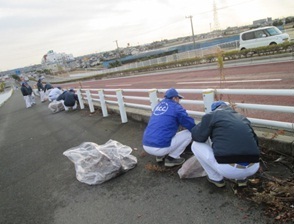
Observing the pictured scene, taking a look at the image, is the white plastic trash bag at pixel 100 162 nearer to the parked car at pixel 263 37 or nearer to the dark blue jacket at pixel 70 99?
the dark blue jacket at pixel 70 99

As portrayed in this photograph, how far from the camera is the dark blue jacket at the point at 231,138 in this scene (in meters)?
3.15

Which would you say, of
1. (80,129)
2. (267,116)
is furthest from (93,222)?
(80,129)

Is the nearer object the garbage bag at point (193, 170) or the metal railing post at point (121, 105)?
the garbage bag at point (193, 170)

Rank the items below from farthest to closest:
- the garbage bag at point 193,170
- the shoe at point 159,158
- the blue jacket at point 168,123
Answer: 1. the shoe at point 159,158
2. the blue jacket at point 168,123
3. the garbage bag at point 193,170

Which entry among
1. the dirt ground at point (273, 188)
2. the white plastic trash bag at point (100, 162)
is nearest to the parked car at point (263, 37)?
the dirt ground at point (273, 188)

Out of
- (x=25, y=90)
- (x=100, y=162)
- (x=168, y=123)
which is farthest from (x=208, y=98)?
(x=25, y=90)

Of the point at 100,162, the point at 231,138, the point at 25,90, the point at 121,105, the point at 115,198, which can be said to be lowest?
the point at 115,198

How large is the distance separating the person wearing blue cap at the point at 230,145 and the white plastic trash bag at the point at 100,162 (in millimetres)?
1768

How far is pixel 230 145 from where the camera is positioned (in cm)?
318

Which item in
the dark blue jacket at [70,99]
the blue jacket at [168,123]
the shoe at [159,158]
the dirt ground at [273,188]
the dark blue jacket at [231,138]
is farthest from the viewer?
the dark blue jacket at [70,99]

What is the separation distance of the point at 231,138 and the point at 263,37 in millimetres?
18911

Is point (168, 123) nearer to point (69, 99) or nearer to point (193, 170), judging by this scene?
point (193, 170)

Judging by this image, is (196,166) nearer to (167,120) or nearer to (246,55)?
(167,120)

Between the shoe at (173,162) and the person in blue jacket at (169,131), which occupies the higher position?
the person in blue jacket at (169,131)
